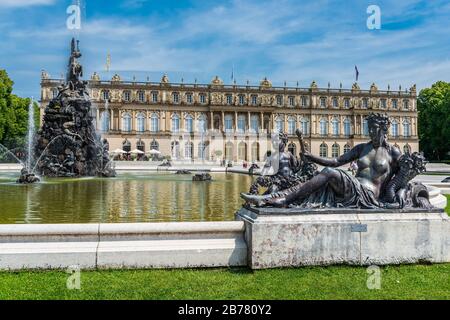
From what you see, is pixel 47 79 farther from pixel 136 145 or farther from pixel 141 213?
pixel 141 213

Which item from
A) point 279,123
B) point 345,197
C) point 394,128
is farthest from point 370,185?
point 394,128

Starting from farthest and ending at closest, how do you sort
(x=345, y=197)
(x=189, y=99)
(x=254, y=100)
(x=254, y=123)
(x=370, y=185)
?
1. (x=254, y=123)
2. (x=254, y=100)
3. (x=189, y=99)
4. (x=370, y=185)
5. (x=345, y=197)

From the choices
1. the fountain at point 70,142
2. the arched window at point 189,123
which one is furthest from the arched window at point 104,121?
the fountain at point 70,142

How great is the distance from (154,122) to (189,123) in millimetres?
6136

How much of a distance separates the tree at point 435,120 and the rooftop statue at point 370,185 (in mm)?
60909

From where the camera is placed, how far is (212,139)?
78188 millimetres

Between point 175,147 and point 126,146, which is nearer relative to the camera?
point 126,146

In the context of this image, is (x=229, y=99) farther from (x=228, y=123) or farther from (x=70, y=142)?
(x=70, y=142)

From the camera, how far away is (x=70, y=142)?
20781 mm

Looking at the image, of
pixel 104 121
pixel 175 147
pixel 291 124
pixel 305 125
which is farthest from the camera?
pixel 305 125

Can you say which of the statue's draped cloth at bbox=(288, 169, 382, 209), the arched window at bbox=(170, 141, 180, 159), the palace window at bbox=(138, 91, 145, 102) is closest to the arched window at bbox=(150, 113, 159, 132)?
the palace window at bbox=(138, 91, 145, 102)

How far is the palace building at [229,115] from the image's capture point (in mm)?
75375
